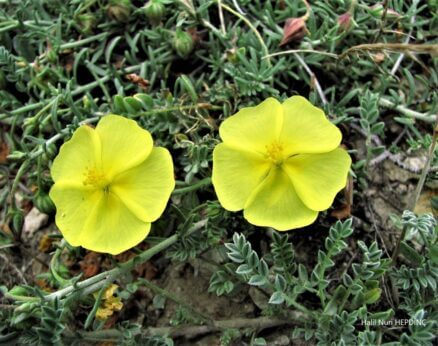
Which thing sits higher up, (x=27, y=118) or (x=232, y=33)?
(x=232, y=33)

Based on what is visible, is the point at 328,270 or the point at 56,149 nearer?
the point at 328,270

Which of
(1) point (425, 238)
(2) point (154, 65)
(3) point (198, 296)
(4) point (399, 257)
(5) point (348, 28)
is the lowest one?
(3) point (198, 296)

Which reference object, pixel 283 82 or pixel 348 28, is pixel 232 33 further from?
pixel 348 28

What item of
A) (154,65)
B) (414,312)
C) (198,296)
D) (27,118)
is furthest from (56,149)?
(414,312)

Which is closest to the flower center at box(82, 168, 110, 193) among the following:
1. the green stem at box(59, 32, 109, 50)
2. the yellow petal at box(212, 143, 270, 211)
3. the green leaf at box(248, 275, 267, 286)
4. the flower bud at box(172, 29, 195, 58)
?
the yellow petal at box(212, 143, 270, 211)

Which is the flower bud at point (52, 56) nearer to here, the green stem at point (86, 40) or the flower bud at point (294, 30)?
the green stem at point (86, 40)

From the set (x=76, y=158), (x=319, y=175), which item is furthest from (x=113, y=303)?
(x=319, y=175)

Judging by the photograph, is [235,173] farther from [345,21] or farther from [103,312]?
[345,21]

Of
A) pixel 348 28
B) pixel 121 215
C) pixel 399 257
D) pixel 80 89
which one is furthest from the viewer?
pixel 80 89
